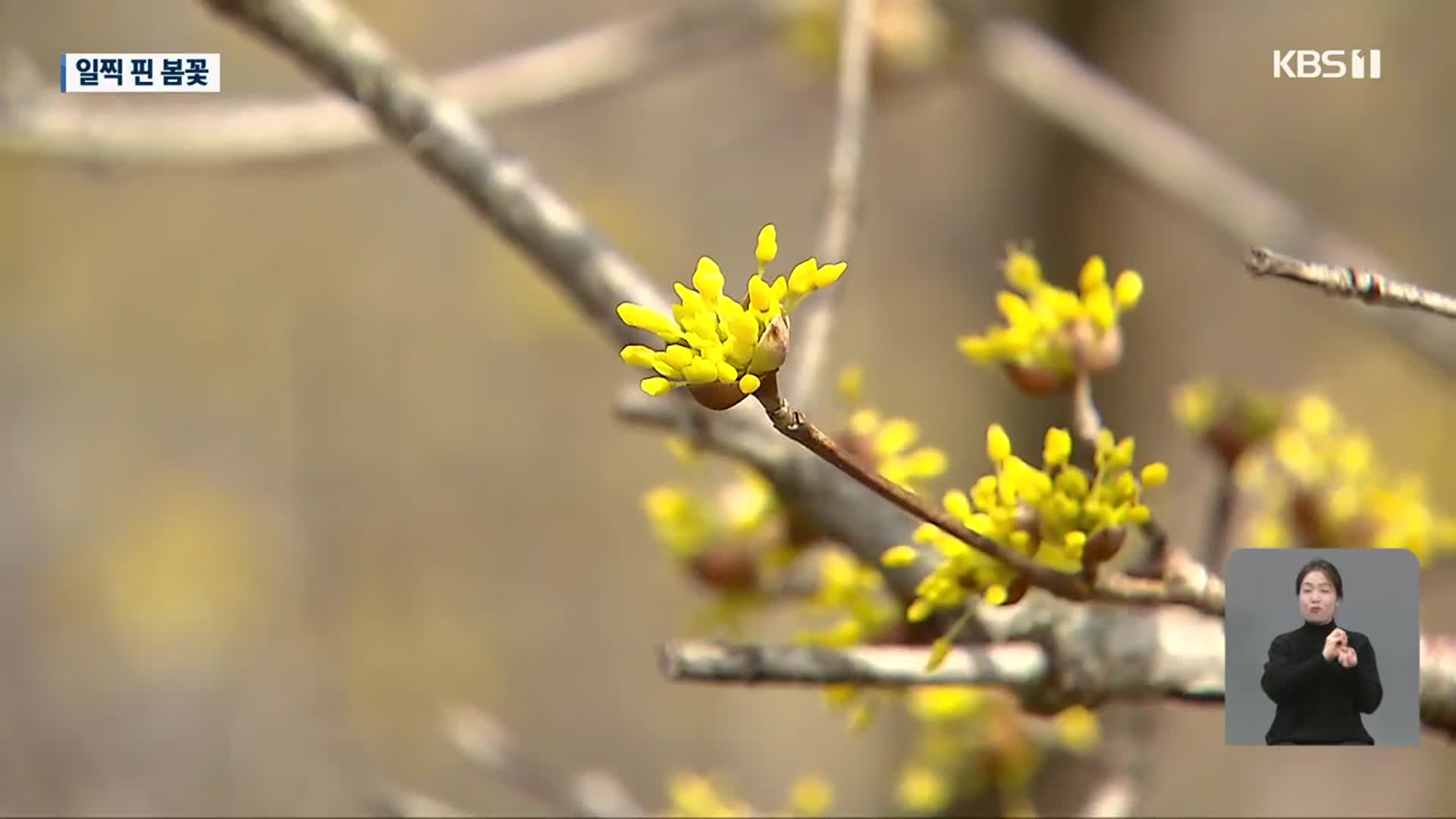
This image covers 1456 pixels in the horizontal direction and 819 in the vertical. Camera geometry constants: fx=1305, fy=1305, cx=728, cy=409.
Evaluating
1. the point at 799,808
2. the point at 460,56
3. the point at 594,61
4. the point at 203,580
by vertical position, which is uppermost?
the point at 460,56

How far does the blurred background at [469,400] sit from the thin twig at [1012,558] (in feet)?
2.07

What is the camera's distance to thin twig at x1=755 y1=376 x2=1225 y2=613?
24cm

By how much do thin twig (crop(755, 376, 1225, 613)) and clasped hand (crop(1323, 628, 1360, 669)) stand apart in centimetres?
4

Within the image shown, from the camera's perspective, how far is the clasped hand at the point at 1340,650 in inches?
14.1

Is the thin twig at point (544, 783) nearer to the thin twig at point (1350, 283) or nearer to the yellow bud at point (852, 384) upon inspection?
the yellow bud at point (852, 384)

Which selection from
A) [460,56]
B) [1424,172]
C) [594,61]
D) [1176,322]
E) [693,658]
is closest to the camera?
[693,658]

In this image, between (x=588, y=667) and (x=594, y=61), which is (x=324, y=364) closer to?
(x=588, y=667)

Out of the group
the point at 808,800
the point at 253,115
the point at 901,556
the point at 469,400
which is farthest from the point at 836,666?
the point at 469,400

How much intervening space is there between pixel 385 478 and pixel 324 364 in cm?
11

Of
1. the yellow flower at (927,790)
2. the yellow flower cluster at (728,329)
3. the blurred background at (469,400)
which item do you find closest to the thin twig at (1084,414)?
the yellow flower cluster at (728,329)

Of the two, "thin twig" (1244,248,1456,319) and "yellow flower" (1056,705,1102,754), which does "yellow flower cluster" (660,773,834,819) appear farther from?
"thin twig" (1244,248,1456,319)

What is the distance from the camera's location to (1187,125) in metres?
0.93

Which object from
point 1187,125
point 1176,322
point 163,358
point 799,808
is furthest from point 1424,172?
point 163,358

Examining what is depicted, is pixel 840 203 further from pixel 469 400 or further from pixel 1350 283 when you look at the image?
pixel 469 400
